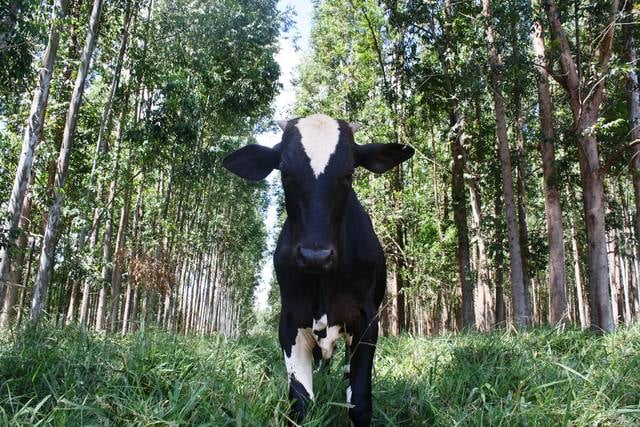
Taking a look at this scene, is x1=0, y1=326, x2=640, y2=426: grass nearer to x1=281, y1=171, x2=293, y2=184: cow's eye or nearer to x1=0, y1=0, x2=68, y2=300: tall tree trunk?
x1=281, y1=171, x2=293, y2=184: cow's eye

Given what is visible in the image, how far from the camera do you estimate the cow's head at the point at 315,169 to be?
2918 mm

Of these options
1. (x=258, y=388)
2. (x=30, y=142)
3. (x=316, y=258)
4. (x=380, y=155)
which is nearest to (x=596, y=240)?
(x=380, y=155)

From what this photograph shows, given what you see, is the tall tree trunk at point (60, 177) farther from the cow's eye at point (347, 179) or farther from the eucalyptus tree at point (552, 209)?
the eucalyptus tree at point (552, 209)

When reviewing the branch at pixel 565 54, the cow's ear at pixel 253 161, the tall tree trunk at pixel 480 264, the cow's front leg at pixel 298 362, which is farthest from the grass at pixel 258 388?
the tall tree trunk at pixel 480 264

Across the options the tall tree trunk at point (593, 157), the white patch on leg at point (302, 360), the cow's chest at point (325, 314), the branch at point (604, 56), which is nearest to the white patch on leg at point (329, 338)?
the cow's chest at point (325, 314)

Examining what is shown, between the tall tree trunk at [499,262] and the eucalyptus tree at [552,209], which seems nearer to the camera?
the eucalyptus tree at [552,209]

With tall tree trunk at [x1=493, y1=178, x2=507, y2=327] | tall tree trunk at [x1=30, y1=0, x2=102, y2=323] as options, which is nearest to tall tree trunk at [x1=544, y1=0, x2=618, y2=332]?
tall tree trunk at [x1=493, y1=178, x2=507, y2=327]

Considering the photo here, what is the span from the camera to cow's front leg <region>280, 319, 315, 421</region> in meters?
3.32

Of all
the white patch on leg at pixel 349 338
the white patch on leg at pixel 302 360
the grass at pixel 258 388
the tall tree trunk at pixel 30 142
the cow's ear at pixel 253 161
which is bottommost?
the grass at pixel 258 388

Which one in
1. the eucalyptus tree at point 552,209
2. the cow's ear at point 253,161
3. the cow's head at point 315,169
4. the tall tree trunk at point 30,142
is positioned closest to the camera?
the cow's head at point 315,169

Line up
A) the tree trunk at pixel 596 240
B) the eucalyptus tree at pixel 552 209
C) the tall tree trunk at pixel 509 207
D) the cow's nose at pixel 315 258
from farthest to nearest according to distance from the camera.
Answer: the tall tree trunk at pixel 509 207 < the eucalyptus tree at pixel 552 209 < the tree trunk at pixel 596 240 < the cow's nose at pixel 315 258

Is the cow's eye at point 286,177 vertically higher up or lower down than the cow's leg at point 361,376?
higher up

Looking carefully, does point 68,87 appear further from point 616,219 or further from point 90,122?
point 616,219

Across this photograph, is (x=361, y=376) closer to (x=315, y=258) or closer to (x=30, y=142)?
(x=315, y=258)
